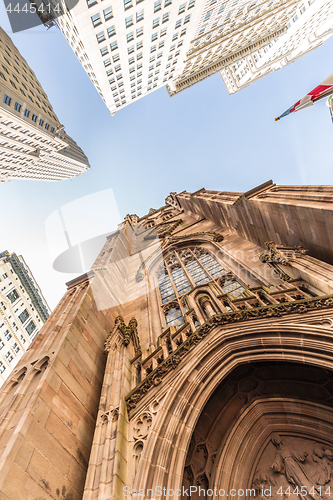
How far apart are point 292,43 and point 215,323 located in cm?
6863

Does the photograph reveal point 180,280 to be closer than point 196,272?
No

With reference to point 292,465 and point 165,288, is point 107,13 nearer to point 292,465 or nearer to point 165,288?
point 165,288

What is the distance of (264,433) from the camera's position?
6320mm

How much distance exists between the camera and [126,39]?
28.1m

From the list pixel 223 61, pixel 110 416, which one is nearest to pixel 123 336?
pixel 110 416

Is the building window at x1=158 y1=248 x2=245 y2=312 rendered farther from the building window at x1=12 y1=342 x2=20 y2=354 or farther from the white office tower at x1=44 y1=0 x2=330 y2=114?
the building window at x1=12 y1=342 x2=20 y2=354

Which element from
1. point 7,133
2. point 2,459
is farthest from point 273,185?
point 7,133

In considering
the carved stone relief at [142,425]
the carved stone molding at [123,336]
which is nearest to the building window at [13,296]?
the carved stone molding at [123,336]

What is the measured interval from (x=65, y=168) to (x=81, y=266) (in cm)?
6295

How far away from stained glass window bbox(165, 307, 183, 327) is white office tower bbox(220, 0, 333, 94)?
53.9m

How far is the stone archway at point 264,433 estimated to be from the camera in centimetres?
554

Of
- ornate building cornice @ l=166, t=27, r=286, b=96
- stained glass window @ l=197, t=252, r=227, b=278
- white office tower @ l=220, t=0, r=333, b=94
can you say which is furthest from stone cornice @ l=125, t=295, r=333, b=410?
white office tower @ l=220, t=0, r=333, b=94

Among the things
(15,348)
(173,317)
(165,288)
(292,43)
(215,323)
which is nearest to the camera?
(215,323)

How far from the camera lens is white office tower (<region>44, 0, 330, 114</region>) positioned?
2503 cm
